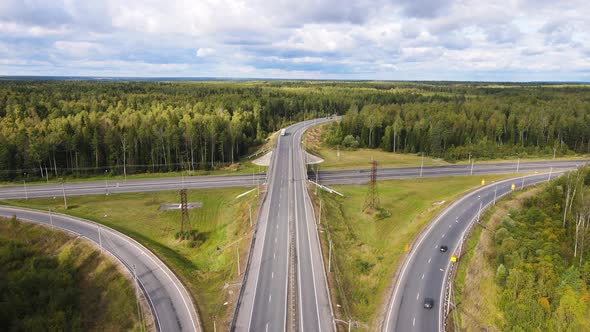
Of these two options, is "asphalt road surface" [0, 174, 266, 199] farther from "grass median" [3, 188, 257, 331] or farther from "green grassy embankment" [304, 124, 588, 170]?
"green grassy embankment" [304, 124, 588, 170]

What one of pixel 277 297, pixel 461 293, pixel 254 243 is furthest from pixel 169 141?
pixel 461 293

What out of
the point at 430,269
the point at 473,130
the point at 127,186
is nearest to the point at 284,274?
the point at 430,269

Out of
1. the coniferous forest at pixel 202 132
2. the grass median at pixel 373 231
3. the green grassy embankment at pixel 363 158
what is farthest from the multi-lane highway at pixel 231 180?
the coniferous forest at pixel 202 132

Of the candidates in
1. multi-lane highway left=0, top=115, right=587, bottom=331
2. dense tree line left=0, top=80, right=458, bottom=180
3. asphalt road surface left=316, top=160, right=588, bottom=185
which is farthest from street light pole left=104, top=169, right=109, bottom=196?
asphalt road surface left=316, top=160, right=588, bottom=185

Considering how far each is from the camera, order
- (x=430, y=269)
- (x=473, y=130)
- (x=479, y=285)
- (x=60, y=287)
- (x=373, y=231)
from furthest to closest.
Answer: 1. (x=473, y=130)
2. (x=373, y=231)
3. (x=430, y=269)
4. (x=60, y=287)
5. (x=479, y=285)

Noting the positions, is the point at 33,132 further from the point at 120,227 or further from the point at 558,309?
the point at 558,309

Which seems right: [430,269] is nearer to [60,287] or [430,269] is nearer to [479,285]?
[479,285]
